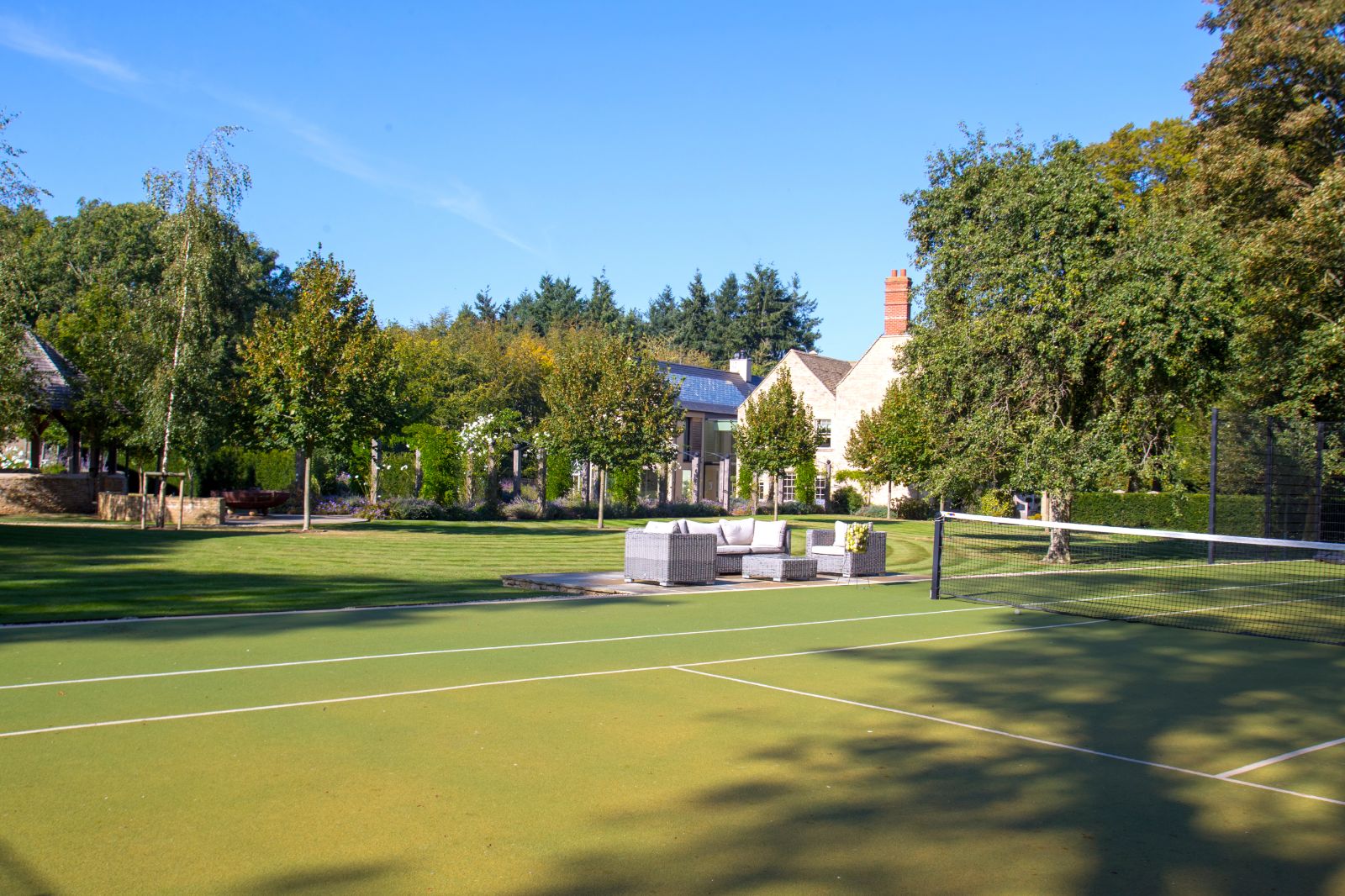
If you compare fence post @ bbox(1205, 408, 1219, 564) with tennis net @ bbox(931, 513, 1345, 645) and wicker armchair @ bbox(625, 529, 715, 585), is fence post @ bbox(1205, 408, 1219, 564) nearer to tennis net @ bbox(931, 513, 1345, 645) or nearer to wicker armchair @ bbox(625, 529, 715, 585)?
tennis net @ bbox(931, 513, 1345, 645)

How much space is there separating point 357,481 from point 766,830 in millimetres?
40210

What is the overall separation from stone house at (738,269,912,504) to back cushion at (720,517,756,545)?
33.9 metres

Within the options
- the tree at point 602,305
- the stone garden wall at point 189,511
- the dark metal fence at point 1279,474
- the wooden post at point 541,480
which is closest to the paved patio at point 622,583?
the dark metal fence at point 1279,474

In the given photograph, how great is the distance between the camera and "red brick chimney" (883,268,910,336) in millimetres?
54906

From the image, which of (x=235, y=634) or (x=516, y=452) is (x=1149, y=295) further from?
(x=516, y=452)

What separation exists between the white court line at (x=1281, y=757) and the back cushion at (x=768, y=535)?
41.8 feet

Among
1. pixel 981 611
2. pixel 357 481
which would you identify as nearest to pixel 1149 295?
pixel 981 611

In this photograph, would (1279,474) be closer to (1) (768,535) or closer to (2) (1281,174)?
(2) (1281,174)

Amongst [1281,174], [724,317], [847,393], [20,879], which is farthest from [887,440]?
[724,317]

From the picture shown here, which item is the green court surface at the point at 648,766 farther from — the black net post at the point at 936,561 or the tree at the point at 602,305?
the tree at the point at 602,305

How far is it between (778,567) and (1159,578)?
8995 mm

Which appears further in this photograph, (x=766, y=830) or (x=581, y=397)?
(x=581, y=397)

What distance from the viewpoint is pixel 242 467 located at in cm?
4091

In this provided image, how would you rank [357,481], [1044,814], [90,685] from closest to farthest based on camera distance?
[1044,814]
[90,685]
[357,481]
